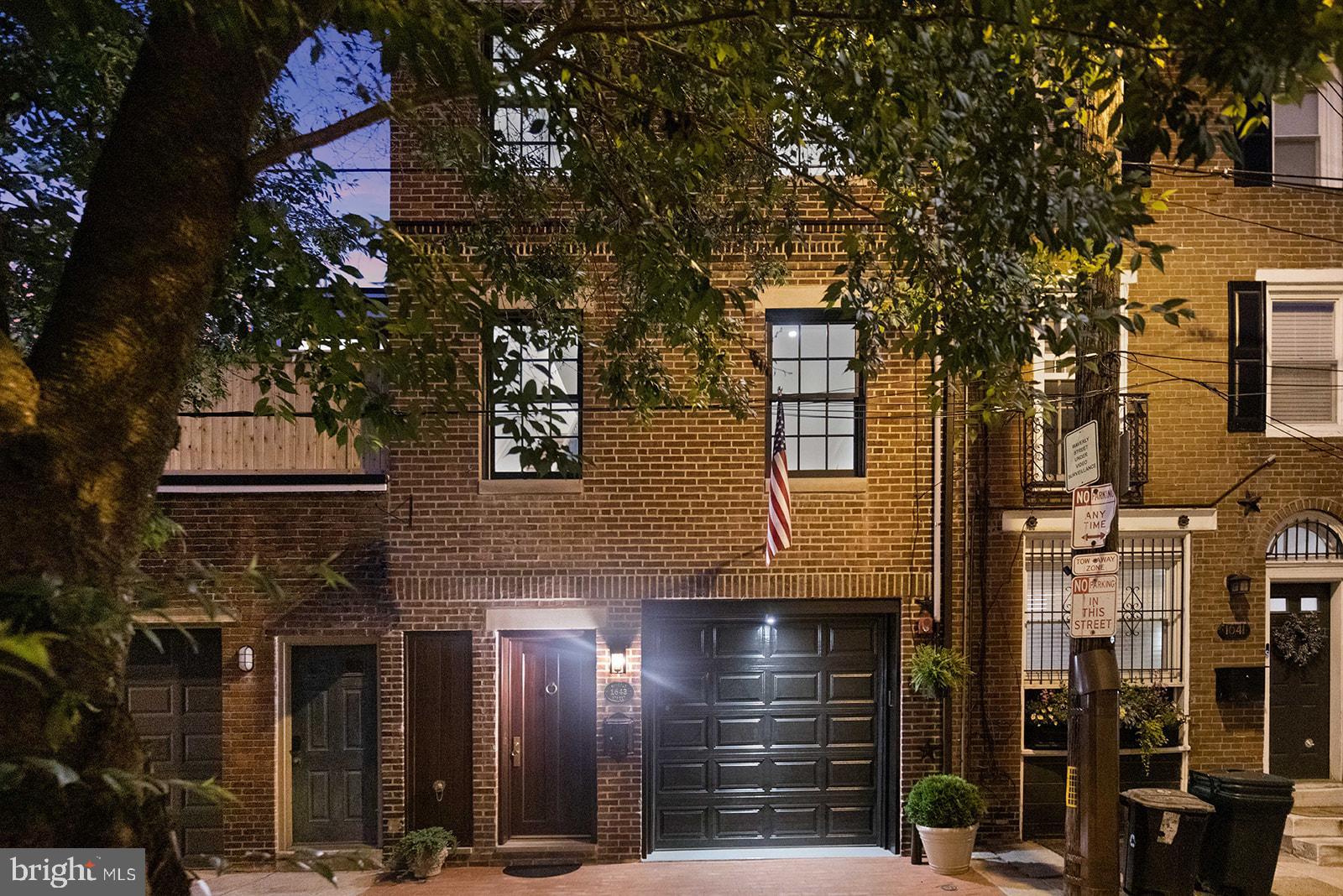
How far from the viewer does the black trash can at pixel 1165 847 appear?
7.35m

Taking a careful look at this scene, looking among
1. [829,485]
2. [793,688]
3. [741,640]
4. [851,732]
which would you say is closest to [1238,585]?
[851,732]

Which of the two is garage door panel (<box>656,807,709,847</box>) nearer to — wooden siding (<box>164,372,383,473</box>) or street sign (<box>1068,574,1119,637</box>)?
street sign (<box>1068,574,1119,637</box>)

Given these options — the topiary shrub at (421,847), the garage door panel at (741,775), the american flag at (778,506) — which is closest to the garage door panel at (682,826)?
the garage door panel at (741,775)

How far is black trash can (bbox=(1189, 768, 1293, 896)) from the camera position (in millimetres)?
7793

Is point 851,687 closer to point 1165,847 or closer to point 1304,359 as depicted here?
point 1165,847

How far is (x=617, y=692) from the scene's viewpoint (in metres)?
9.77

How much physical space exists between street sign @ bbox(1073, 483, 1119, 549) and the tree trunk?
6359 mm

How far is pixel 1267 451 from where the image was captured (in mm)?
10398

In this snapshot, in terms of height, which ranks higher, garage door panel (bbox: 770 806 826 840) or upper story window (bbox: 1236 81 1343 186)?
upper story window (bbox: 1236 81 1343 186)

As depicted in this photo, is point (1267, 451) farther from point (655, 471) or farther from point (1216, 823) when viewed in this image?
point (655, 471)

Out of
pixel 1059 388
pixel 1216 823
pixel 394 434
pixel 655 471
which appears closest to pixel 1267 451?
pixel 1059 388

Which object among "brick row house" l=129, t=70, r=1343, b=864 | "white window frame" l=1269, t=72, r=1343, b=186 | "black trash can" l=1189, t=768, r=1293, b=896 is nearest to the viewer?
"black trash can" l=1189, t=768, r=1293, b=896

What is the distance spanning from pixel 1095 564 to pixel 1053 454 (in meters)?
3.72

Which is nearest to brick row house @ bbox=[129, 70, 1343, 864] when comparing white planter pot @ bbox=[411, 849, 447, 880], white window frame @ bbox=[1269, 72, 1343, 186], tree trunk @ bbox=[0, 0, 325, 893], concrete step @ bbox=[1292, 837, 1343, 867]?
white planter pot @ bbox=[411, 849, 447, 880]
